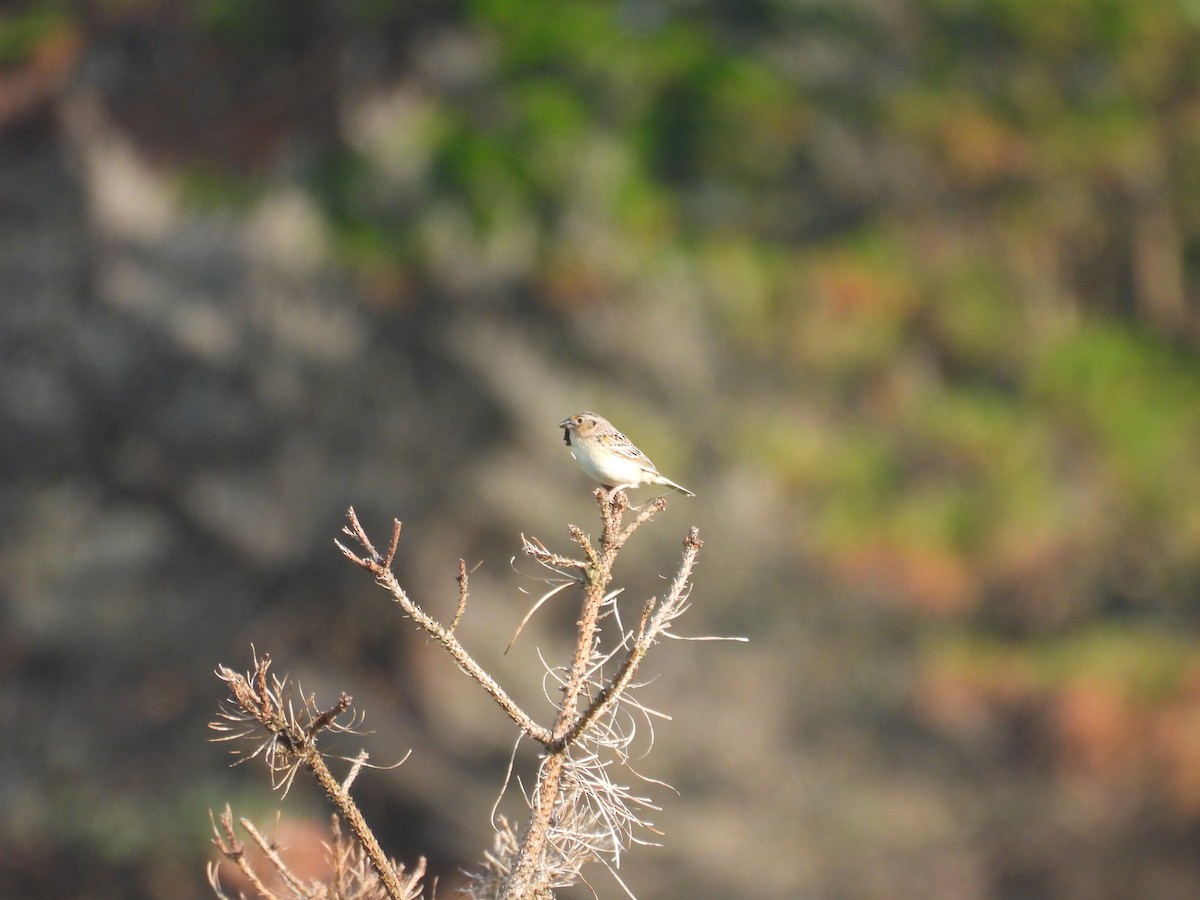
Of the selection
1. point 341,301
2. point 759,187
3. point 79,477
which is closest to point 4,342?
point 79,477

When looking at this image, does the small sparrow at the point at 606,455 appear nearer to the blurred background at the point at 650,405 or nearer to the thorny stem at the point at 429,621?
the thorny stem at the point at 429,621

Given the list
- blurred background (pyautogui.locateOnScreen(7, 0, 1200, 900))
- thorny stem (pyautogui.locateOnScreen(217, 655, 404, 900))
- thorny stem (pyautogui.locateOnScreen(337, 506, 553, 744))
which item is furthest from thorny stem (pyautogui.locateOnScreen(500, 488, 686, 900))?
blurred background (pyautogui.locateOnScreen(7, 0, 1200, 900))

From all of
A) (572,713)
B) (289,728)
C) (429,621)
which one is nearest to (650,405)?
(572,713)

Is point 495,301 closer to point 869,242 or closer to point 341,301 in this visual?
point 341,301

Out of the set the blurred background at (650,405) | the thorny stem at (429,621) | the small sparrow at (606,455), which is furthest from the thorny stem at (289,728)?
the blurred background at (650,405)

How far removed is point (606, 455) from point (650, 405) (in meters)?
7.05

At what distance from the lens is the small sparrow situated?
3330mm

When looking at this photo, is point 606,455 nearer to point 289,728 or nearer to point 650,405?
point 289,728

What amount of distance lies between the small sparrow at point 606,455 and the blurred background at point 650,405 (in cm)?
633

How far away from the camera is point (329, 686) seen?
11.0 meters

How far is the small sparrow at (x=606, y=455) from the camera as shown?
3.33 meters

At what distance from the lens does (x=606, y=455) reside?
337 centimetres

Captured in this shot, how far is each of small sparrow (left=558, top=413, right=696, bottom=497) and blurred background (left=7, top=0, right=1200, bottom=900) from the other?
633 centimetres

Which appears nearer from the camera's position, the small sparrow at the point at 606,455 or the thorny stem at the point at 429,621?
the thorny stem at the point at 429,621
